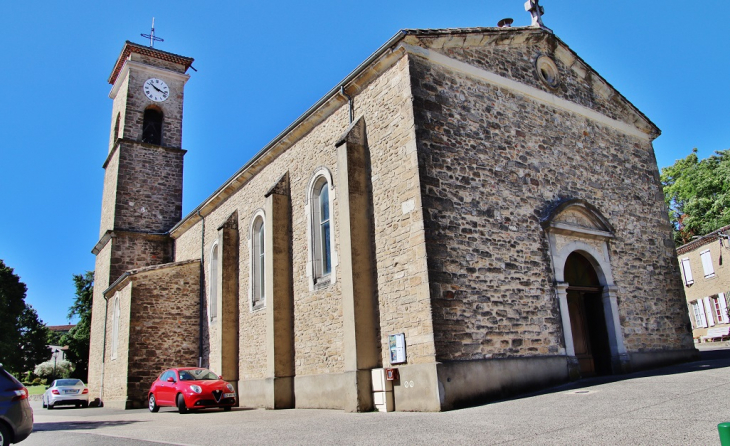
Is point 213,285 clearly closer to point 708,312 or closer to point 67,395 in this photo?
point 67,395

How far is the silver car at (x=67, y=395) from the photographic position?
816 inches

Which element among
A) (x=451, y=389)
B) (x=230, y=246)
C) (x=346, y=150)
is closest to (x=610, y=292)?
(x=451, y=389)

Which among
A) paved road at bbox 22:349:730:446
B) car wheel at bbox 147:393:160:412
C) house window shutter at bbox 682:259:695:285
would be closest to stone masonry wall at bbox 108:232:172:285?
car wheel at bbox 147:393:160:412

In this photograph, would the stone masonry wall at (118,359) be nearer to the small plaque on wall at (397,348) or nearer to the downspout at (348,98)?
the downspout at (348,98)

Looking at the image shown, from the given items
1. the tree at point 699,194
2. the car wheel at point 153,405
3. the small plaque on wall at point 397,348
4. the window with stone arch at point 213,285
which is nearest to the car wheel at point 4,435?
the small plaque on wall at point 397,348

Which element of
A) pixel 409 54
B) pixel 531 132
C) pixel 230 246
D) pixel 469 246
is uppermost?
pixel 409 54

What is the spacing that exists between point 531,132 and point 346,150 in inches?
179

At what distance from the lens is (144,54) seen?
87.4 feet

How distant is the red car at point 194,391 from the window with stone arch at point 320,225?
372 centimetres

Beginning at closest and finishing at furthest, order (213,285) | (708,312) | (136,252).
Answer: (213,285)
(136,252)
(708,312)

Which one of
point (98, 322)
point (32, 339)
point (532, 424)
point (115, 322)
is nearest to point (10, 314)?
point (32, 339)

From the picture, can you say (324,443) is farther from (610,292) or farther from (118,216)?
(118,216)

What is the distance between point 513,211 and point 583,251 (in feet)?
8.35

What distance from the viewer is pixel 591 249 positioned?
42.9ft
